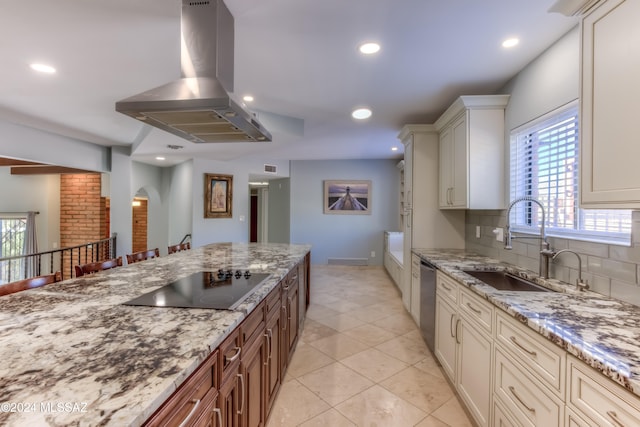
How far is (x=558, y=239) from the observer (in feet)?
6.40

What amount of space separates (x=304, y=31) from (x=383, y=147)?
12.1ft

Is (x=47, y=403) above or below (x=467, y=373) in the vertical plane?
above

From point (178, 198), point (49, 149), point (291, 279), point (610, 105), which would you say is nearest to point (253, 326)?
point (291, 279)

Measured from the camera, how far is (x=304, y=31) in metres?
1.90

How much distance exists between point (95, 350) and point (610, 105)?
208cm

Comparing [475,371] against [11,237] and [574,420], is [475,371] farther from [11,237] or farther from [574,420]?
[11,237]

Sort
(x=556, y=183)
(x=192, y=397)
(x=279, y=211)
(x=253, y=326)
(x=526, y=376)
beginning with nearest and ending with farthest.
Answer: (x=192, y=397) < (x=526, y=376) < (x=253, y=326) < (x=556, y=183) < (x=279, y=211)

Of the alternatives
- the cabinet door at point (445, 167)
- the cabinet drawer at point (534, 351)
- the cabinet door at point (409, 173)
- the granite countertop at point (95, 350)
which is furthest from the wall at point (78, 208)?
the cabinet drawer at point (534, 351)

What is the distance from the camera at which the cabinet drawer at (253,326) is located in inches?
51.8

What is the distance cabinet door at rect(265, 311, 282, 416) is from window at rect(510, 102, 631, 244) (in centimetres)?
194

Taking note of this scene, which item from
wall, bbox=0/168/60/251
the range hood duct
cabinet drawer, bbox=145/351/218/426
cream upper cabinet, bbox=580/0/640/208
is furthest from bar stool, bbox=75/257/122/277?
wall, bbox=0/168/60/251

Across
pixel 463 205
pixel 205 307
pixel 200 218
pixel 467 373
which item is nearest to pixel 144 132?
pixel 200 218

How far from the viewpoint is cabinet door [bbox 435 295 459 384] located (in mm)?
2135

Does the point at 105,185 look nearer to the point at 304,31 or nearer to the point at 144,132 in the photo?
the point at 144,132
